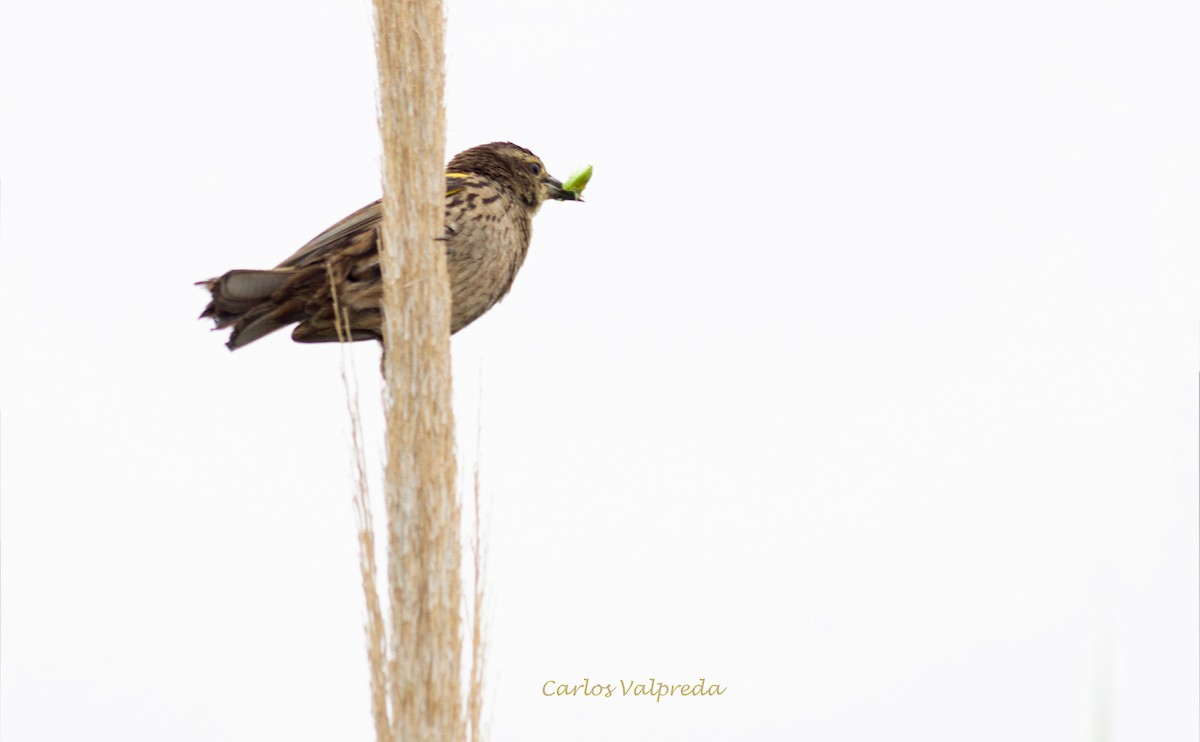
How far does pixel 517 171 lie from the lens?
10.8ft

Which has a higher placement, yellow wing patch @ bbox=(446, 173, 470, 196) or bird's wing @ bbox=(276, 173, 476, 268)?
yellow wing patch @ bbox=(446, 173, 470, 196)

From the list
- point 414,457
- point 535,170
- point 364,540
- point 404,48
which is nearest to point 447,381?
point 414,457

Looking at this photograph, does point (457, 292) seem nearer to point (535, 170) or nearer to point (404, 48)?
point (535, 170)

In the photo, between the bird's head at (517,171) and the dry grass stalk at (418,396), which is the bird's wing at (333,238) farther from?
the dry grass stalk at (418,396)

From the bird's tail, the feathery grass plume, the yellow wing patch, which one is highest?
the yellow wing patch

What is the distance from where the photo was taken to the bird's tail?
9.09ft

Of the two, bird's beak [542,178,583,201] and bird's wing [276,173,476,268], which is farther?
bird's beak [542,178,583,201]

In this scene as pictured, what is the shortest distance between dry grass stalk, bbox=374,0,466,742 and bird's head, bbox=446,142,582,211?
1.16 m

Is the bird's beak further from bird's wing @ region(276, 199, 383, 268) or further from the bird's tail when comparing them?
the bird's tail

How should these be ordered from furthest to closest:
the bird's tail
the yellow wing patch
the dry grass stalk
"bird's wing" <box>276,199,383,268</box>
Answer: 1. the yellow wing patch
2. "bird's wing" <box>276,199,383,268</box>
3. the bird's tail
4. the dry grass stalk

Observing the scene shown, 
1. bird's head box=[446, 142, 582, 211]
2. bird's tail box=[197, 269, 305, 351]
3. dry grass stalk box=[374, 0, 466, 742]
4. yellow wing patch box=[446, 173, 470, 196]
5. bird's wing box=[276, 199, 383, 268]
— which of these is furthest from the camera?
bird's head box=[446, 142, 582, 211]

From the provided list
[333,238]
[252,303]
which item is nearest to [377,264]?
[333,238]

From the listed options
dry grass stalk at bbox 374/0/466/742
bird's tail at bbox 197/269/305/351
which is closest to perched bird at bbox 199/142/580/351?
bird's tail at bbox 197/269/305/351

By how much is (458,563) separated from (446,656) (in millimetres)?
146
